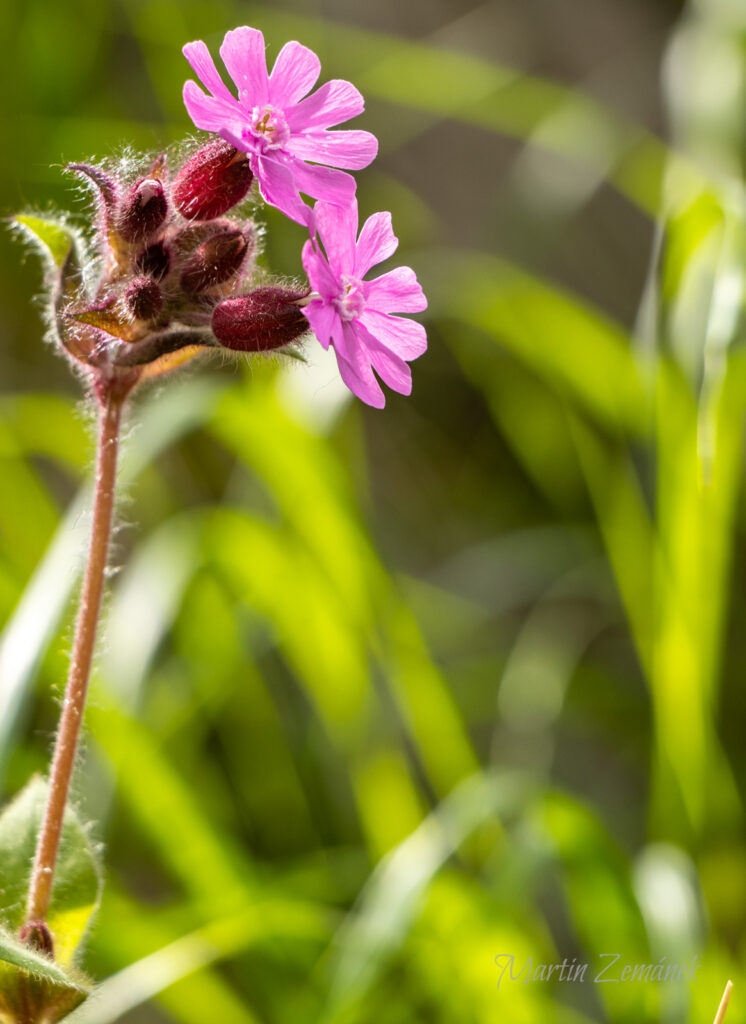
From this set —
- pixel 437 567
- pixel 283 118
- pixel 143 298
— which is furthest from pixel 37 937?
pixel 437 567

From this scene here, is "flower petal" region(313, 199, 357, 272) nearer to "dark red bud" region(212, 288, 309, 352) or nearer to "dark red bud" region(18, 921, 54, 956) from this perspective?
"dark red bud" region(212, 288, 309, 352)

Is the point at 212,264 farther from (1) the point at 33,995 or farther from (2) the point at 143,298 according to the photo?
(1) the point at 33,995

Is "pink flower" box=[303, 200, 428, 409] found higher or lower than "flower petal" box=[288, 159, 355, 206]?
lower

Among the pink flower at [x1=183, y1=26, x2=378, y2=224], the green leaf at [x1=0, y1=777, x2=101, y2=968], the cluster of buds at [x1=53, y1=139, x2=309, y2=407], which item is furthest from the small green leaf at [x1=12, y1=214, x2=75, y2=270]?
the green leaf at [x1=0, y1=777, x2=101, y2=968]

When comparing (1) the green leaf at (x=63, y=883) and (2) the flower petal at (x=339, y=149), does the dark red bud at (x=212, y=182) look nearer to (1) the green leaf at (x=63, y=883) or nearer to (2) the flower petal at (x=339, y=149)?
(2) the flower petal at (x=339, y=149)

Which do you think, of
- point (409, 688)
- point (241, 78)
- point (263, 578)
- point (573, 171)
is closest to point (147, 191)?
point (241, 78)

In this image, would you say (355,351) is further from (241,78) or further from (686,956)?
(686,956)
